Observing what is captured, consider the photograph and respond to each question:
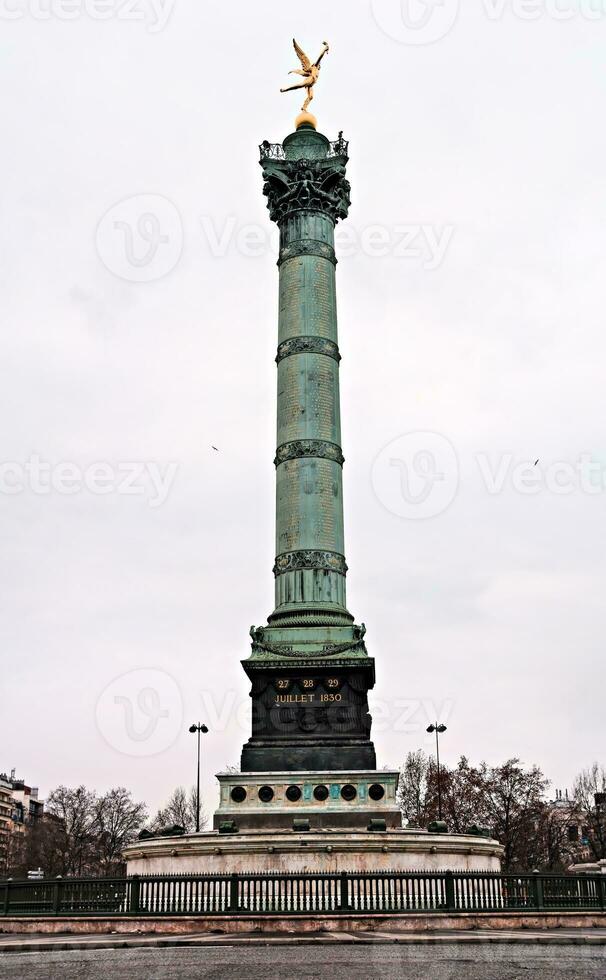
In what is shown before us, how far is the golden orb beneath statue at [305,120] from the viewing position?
47.4 meters

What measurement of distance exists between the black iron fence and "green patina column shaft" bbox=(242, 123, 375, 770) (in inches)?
557

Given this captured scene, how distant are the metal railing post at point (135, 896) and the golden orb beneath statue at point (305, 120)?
36316mm

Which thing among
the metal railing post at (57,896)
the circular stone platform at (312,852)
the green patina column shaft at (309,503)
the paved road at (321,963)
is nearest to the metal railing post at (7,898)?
the metal railing post at (57,896)

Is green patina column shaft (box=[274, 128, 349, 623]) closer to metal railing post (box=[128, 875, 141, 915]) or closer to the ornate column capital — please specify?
the ornate column capital

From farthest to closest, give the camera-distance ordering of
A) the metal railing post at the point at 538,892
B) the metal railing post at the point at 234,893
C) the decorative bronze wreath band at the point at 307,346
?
1. the decorative bronze wreath band at the point at 307,346
2. the metal railing post at the point at 538,892
3. the metal railing post at the point at 234,893

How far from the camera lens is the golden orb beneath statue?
4741 cm

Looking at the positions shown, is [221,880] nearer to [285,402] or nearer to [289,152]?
[285,402]

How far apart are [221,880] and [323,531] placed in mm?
21060

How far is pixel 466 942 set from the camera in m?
16.0

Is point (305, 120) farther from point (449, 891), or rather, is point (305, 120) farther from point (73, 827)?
point (73, 827)

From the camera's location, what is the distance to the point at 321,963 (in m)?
13.3

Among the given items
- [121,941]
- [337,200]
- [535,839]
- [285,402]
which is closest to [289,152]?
[337,200]

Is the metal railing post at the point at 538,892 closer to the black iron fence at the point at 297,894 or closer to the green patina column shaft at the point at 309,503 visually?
the black iron fence at the point at 297,894

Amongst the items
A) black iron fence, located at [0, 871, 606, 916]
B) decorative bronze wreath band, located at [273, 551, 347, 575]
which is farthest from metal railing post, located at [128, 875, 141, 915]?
decorative bronze wreath band, located at [273, 551, 347, 575]
